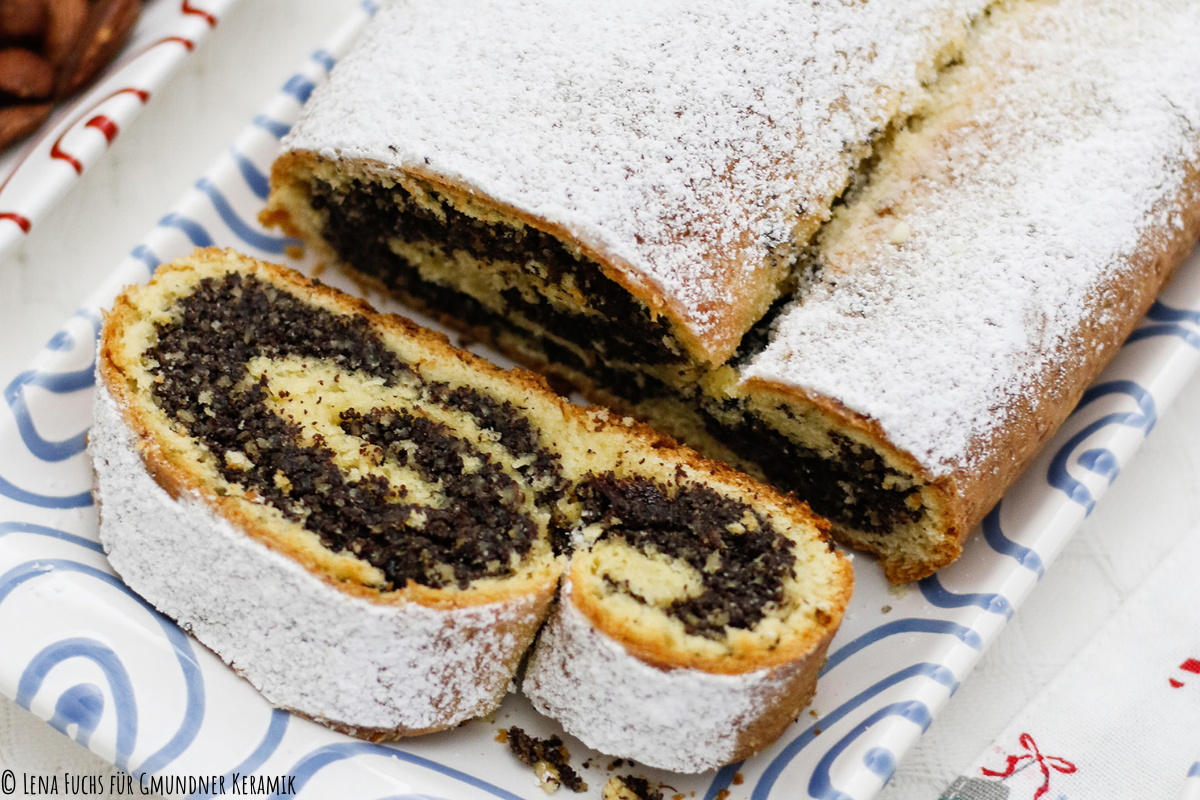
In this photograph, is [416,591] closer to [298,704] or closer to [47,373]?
[298,704]

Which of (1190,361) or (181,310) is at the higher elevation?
(1190,361)

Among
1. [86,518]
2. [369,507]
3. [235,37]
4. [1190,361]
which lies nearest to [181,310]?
[86,518]

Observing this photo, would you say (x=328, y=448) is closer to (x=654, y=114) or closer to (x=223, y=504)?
(x=223, y=504)

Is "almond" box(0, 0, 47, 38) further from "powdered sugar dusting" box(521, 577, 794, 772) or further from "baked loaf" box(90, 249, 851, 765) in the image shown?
"powdered sugar dusting" box(521, 577, 794, 772)

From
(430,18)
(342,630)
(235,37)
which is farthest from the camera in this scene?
(235,37)

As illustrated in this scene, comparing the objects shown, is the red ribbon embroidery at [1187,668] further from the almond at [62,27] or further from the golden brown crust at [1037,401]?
the almond at [62,27]

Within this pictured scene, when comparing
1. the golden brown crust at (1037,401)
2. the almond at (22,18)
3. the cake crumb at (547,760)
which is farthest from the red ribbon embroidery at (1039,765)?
the almond at (22,18)
